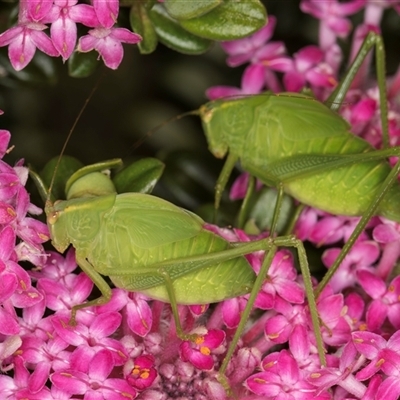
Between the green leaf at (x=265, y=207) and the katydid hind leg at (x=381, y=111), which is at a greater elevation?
the katydid hind leg at (x=381, y=111)

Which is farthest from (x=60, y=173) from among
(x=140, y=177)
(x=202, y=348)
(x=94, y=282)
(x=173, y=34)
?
(x=202, y=348)

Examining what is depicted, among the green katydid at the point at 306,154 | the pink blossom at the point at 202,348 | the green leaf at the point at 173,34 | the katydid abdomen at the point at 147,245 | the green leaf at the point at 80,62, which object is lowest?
the pink blossom at the point at 202,348

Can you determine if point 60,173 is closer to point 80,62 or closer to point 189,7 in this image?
point 80,62

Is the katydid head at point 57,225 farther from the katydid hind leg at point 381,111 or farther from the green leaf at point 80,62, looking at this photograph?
the katydid hind leg at point 381,111

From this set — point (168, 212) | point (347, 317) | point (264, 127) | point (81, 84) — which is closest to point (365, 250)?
point (347, 317)

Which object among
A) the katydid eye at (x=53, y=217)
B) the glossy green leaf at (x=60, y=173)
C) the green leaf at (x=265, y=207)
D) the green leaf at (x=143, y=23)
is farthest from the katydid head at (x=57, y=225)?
the green leaf at (x=265, y=207)
